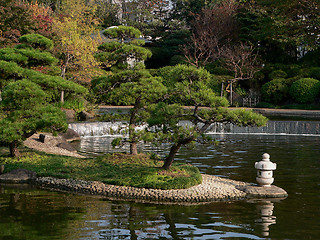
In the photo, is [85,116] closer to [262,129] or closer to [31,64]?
[262,129]

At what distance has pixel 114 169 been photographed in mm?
12906

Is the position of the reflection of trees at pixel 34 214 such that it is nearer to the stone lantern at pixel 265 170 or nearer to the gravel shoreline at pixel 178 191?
the gravel shoreline at pixel 178 191

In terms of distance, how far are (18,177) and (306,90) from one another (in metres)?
25.9

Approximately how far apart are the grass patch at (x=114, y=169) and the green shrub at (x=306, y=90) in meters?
22.3

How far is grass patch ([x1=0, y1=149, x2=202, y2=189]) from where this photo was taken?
1124 centimetres

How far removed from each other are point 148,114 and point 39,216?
5647 millimetres

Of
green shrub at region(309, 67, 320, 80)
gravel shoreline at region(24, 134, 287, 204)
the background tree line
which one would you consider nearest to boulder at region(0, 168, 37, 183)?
gravel shoreline at region(24, 134, 287, 204)

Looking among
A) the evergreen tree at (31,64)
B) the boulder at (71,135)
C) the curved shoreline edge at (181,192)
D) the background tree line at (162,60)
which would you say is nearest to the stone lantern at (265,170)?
the curved shoreline edge at (181,192)

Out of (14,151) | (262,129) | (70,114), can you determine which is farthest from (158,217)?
(70,114)

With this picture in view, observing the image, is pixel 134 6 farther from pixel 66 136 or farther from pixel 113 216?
pixel 113 216

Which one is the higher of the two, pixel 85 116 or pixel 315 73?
pixel 315 73

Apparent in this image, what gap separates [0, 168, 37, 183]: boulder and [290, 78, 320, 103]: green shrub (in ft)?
83.5

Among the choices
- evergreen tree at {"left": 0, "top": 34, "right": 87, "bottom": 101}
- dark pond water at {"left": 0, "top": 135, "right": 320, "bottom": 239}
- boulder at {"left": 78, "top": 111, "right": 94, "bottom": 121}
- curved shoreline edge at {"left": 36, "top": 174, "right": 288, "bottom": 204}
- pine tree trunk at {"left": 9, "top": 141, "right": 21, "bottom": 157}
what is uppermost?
evergreen tree at {"left": 0, "top": 34, "right": 87, "bottom": 101}

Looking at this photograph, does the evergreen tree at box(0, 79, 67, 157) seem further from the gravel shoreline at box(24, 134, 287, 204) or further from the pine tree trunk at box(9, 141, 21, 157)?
the gravel shoreline at box(24, 134, 287, 204)
